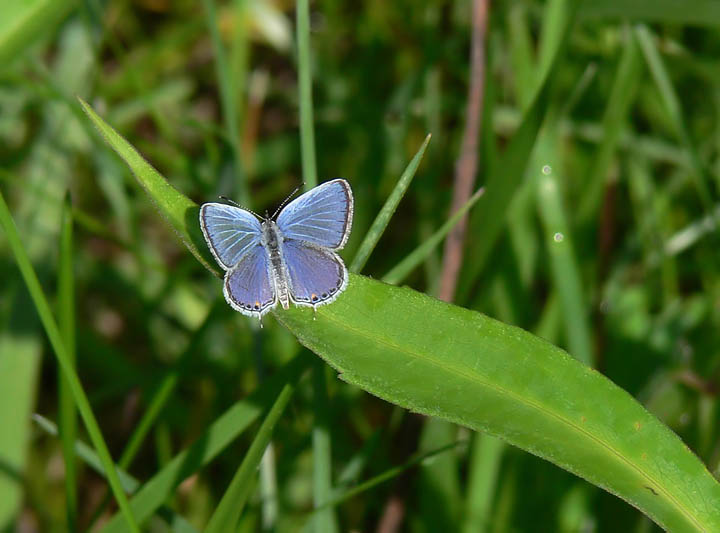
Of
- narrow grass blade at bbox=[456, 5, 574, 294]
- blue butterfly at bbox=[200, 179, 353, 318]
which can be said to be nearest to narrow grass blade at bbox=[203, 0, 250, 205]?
blue butterfly at bbox=[200, 179, 353, 318]

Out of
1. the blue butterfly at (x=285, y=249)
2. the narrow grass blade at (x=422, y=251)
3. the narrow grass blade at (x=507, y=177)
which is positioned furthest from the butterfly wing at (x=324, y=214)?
the narrow grass blade at (x=507, y=177)

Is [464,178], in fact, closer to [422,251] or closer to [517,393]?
[422,251]

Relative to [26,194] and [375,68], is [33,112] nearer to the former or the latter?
[26,194]

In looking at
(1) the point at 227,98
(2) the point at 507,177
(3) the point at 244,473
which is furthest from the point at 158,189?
(2) the point at 507,177

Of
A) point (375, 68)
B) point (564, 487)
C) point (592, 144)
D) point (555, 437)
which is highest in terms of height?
point (555, 437)

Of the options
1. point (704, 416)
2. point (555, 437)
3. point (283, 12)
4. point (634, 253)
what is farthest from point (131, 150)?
point (283, 12)

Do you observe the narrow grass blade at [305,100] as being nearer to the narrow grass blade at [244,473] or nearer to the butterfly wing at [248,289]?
the butterfly wing at [248,289]
